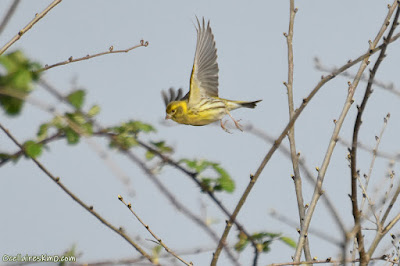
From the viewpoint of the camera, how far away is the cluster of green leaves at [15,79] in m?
1.77

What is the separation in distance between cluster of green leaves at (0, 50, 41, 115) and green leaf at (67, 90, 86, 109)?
0.12 metres

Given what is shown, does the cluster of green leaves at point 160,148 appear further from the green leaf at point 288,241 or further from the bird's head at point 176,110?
the bird's head at point 176,110

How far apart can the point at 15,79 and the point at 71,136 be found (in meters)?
0.30

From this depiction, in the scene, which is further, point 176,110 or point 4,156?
point 176,110

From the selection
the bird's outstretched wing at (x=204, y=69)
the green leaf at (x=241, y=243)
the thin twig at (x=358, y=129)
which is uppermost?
the bird's outstretched wing at (x=204, y=69)

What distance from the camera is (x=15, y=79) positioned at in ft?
5.95

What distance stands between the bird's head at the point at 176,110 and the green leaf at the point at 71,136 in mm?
4701

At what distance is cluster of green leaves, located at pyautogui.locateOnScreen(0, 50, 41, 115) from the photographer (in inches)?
69.8

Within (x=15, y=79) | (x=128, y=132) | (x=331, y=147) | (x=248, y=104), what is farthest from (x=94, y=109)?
(x=248, y=104)

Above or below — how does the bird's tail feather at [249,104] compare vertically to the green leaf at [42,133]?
above

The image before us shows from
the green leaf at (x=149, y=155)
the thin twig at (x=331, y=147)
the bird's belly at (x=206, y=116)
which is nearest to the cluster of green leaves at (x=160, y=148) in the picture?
the green leaf at (x=149, y=155)

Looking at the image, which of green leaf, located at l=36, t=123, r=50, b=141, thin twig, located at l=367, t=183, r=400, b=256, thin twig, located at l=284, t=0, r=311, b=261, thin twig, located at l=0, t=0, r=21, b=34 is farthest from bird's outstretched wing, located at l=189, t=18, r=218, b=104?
green leaf, located at l=36, t=123, r=50, b=141

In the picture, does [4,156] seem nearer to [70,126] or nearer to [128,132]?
[128,132]

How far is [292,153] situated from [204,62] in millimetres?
1980
